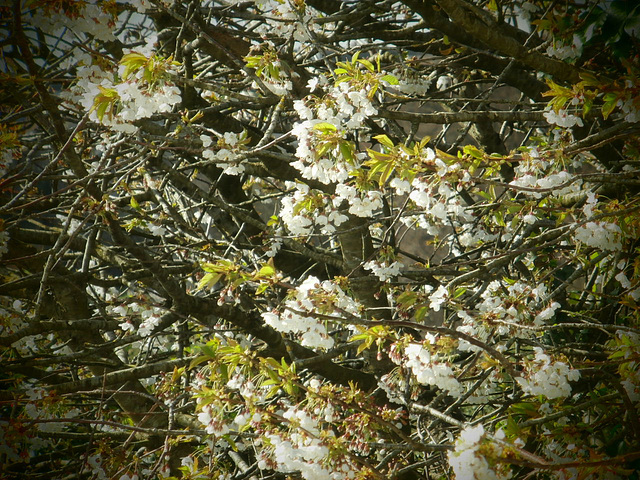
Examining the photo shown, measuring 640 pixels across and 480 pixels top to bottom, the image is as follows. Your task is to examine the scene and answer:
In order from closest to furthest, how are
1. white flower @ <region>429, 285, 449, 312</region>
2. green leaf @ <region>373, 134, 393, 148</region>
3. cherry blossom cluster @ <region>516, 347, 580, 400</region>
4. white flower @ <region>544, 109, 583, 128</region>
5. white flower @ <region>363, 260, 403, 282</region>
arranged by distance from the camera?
1. cherry blossom cluster @ <region>516, 347, 580, 400</region>
2. green leaf @ <region>373, 134, 393, 148</region>
3. white flower @ <region>544, 109, 583, 128</region>
4. white flower @ <region>429, 285, 449, 312</region>
5. white flower @ <region>363, 260, 403, 282</region>

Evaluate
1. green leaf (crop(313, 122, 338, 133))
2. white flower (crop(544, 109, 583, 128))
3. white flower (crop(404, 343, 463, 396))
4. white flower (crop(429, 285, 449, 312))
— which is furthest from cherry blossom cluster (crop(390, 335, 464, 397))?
white flower (crop(544, 109, 583, 128))

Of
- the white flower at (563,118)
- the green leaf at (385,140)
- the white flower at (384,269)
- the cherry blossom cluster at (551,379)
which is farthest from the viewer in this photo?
the white flower at (384,269)

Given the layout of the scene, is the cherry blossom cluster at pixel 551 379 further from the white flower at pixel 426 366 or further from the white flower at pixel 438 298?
the white flower at pixel 438 298

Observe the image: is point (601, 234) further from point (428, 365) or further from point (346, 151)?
point (346, 151)

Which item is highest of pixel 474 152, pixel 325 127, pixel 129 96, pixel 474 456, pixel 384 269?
pixel 129 96

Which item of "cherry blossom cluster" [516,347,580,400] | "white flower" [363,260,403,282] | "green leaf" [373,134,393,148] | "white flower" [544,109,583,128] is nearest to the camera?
"cherry blossom cluster" [516,347,580,400]

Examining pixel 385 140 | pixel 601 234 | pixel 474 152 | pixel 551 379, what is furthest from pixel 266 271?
pixel 601 234

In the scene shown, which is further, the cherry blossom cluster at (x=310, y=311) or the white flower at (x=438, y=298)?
the white flower at (x=438, y=298)

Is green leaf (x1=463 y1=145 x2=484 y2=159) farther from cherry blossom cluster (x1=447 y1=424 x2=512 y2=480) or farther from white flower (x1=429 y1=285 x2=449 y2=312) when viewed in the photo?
cherry blossom cluster (x1=447 y1=424 x2=512 y2=480)

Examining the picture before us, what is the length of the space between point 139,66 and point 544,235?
2.01 meters

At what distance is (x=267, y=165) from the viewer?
2885 millimetres

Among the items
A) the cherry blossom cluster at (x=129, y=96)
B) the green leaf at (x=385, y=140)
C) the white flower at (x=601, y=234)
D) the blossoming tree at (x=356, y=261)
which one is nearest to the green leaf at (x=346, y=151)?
the blossoming tree at (x=356, y=261)

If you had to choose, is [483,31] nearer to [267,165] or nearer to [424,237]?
[267,165]

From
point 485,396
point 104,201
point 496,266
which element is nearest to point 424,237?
point 485,396
